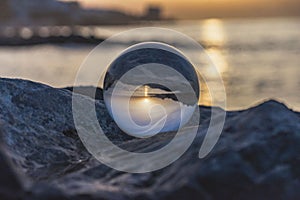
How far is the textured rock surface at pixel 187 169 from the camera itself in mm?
2087

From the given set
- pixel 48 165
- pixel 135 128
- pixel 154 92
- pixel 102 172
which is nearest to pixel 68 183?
pixel 102 172

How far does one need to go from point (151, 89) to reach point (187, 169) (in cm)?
114

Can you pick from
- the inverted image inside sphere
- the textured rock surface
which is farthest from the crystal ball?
the textured rock surface

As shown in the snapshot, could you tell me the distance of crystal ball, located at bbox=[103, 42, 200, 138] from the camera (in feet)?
10.3

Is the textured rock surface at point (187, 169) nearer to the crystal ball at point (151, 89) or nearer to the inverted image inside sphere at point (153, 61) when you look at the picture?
the crystal ball at point (151, 89)

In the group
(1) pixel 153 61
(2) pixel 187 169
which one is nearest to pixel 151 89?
(1) pixel 153 61

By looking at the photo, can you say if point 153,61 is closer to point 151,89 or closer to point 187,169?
point 151,89

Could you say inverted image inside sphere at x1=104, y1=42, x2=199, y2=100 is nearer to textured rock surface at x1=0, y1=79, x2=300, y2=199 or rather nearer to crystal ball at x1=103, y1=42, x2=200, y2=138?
crystal ball at x1=103, y1=42, x2=200, y2=138

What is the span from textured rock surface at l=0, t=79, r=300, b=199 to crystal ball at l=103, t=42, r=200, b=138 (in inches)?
16.6

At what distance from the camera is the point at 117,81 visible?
10.8 ft

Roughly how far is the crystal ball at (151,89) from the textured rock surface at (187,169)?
0.42 m

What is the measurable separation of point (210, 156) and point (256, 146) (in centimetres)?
19

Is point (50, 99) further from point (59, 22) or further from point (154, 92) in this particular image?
point (59, 22)

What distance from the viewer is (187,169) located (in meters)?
2.20
